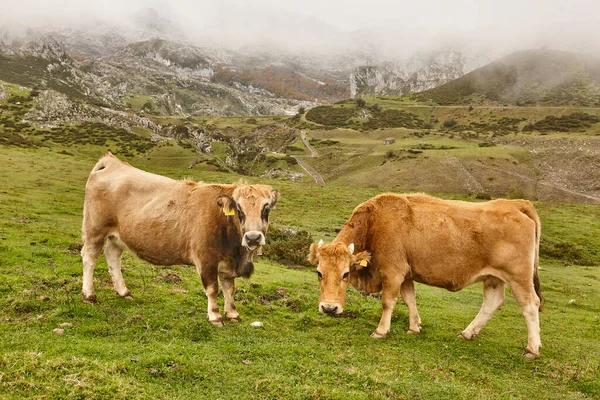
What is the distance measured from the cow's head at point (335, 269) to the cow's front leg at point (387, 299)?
0.98 meters

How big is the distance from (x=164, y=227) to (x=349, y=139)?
14627cm

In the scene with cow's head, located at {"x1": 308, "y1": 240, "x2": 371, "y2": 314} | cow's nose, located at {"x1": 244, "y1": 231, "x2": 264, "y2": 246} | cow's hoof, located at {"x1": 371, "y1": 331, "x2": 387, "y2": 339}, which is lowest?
cow's hoof, located at {"x1": 371, "y1": 331, "x2": 387, "y2": 339}

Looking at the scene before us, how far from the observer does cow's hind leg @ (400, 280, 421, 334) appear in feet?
37.0

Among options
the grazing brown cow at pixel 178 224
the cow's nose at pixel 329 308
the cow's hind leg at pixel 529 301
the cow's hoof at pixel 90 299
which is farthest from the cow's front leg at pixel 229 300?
the cow's hind leg at pixel 529 301

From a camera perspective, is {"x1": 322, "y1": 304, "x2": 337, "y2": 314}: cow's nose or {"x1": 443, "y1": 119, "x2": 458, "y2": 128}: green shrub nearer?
{"x1": 322, "y1": 304, "x2": 337, "y2": 314}: cow's nose

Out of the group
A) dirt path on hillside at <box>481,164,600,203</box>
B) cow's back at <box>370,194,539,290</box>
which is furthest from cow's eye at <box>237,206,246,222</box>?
dirt path on hillside at <box>481,164,600,203</box>

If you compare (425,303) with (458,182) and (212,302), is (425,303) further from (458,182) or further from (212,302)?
(458,182)

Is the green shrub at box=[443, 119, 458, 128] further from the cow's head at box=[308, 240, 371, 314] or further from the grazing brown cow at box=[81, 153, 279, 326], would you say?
the grazing brown cow at box=[81, 153, 279, 326]

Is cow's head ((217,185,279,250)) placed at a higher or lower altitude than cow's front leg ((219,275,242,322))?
higher

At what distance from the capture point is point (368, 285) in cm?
1095

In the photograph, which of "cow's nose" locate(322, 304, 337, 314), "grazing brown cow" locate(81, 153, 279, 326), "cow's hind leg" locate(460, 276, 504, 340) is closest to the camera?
"cow's nose" locate(322, 304, 337, 314)

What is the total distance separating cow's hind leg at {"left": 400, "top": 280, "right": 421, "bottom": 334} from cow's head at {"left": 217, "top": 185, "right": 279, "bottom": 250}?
4.68 meters

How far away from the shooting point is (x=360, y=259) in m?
10.0

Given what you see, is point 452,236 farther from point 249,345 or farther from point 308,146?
point 308,146
